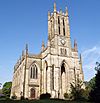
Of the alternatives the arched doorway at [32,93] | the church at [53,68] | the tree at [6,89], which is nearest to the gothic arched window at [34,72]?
the church at [53,68]

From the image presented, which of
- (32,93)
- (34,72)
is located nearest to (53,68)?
(34,72)

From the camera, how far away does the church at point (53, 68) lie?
2045 inches

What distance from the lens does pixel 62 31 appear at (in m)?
59.9

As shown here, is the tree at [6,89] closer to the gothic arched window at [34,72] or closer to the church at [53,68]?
the church at [53,68]

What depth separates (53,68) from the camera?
52125 mm

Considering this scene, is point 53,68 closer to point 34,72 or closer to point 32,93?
point 34,72

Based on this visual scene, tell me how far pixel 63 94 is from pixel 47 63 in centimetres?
990

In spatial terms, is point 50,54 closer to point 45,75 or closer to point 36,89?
point 45,75

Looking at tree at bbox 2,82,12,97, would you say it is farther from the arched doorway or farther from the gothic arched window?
the gothic arched window

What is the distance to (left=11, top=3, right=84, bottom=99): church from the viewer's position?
2045 inches

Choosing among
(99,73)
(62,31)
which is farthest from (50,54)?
(99,73)

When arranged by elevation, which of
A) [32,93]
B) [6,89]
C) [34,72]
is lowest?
[32,93]

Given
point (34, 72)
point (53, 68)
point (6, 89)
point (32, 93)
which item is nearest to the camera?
point (53, 68)

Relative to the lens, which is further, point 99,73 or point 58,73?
point 58,73
